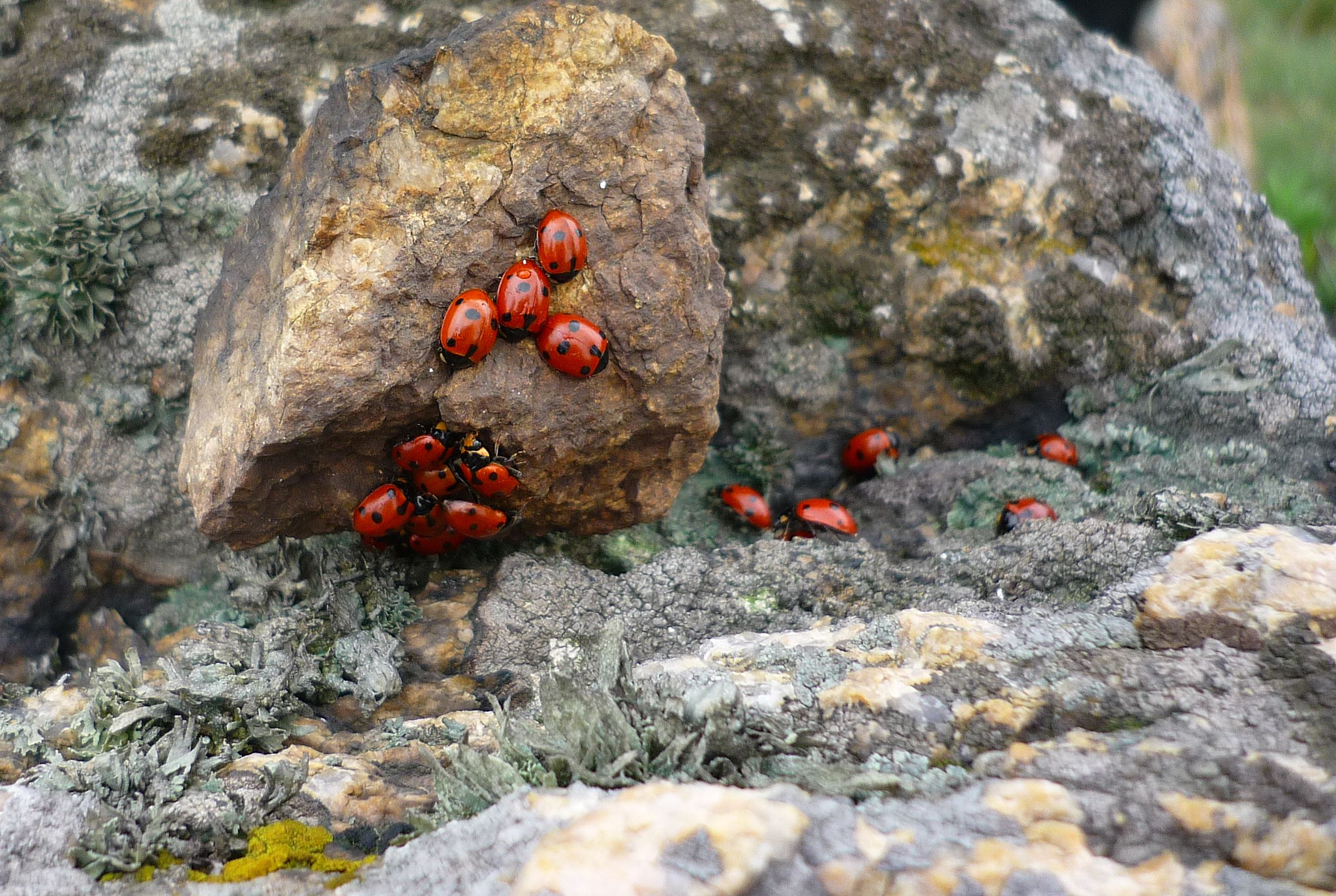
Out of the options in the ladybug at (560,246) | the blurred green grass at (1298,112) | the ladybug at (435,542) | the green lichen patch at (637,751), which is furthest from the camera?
the blurred green grass at (1298,112)

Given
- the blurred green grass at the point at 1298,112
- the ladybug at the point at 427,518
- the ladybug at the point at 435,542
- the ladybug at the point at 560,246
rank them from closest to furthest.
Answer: the ladybug at the point at 560,246 → the ladybug at the point at 427,518 → the ladybug at the point at 435,542 → the blurred green grass at the point at 1298,112

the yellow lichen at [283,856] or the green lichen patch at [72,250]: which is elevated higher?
the green lichen patch at [72,250]

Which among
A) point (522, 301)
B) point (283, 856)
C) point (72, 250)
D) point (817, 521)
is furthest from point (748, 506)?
point (72, 250)

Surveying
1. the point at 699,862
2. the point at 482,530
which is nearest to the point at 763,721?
the point at 699,862

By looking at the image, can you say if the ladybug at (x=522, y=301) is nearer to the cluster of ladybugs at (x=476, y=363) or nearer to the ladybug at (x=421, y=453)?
the cluster of ladybugs at (x=476, y=363)

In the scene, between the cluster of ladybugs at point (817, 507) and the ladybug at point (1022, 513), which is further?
the cluster of ladybugs at point (817, 507)

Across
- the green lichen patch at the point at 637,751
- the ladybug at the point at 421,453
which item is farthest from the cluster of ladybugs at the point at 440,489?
the green lichen patch at the point at 637,751

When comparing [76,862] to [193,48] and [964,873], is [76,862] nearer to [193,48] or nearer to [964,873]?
[964,873]

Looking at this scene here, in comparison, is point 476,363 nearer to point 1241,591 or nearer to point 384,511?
point 384,511
